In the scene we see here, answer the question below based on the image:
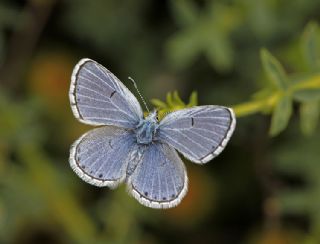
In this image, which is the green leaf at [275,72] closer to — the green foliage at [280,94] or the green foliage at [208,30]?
the green foliage at [280,94]

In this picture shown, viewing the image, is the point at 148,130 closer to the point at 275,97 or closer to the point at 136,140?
the point at 136,140

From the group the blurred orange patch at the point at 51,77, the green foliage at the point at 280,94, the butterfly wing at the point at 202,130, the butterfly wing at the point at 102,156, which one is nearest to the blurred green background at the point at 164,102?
the blurred orange patch at the point at 51,77

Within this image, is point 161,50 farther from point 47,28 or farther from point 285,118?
point 285,118

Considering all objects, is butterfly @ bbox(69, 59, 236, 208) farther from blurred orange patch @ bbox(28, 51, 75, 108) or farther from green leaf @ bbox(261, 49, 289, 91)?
blurred orange patch @ bbox(28, 51, 75, 108)

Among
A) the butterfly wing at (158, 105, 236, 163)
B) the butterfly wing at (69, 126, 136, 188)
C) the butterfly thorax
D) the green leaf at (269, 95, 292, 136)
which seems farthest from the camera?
the green leaf at (269, 95, 292, 136)

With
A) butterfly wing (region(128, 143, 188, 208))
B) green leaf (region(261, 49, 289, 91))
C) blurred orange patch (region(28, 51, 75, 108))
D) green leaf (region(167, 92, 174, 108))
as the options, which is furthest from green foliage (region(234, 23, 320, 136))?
blurred orange patch (region(28, 51, 75, 108))
